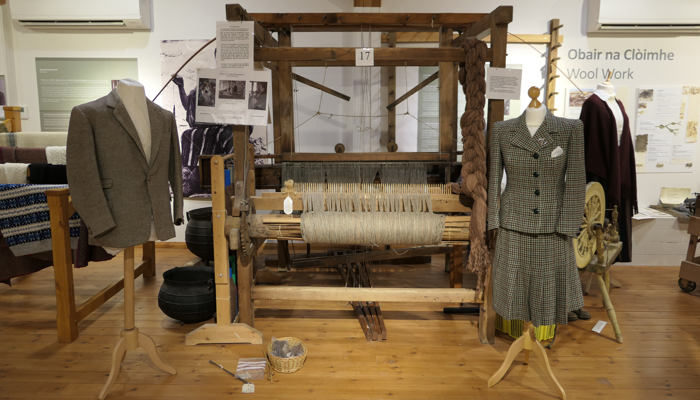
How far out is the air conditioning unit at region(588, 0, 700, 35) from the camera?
406 centimetres

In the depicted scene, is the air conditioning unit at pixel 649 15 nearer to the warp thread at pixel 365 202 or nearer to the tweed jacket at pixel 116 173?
the warp thread at pixel 365 202

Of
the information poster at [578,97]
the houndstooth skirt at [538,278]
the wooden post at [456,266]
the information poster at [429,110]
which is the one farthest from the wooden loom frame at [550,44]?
the houndstooth skirt at [538,278]

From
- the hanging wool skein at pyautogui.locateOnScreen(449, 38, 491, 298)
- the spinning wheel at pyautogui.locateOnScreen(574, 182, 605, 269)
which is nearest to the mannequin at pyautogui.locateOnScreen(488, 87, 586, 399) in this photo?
the hanging wool skein at pyautogui.locateOnScreen(449, 38, 491, 298)

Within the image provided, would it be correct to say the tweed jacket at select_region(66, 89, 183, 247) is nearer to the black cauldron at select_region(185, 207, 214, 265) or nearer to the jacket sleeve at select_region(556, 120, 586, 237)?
the black cauldron at select_region(185, 207, 214, 265)

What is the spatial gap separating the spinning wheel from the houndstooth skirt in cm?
60

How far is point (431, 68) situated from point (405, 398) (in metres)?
3.39

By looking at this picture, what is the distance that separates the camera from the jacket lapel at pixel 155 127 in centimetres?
218

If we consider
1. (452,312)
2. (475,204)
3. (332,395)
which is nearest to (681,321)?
(452,312)

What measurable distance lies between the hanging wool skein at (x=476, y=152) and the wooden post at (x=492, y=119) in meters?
0.14

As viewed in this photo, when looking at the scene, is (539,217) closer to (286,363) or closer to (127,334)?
(286,363)

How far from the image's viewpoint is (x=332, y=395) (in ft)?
7.23

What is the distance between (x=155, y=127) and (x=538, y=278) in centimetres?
202

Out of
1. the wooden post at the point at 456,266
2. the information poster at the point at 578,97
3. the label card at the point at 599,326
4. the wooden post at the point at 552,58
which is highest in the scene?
the wooden post at the point at 552,58

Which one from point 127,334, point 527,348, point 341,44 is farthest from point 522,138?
point 341,44
